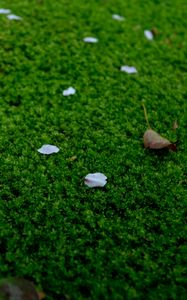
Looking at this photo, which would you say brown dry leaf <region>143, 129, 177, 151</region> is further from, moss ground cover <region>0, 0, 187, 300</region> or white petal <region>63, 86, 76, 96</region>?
white petal <region>63, 86, 76, 96</region>

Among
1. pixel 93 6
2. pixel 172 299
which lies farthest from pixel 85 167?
pixel 93 6

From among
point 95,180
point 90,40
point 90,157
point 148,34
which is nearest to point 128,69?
point 90,40

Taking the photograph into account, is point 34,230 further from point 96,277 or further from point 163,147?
point 163,147

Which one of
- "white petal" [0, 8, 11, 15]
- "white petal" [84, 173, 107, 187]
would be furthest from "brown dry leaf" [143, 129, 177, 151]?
"white petal" [0, 8, 11, 15]

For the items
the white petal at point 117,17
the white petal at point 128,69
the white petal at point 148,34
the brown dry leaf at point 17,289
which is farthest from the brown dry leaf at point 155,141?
the white petal at point 117,17

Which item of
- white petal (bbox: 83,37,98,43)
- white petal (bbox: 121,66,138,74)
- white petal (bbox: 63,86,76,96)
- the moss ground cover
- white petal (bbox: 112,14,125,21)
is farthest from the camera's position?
white petal (bbox: 112,14,125,21)
